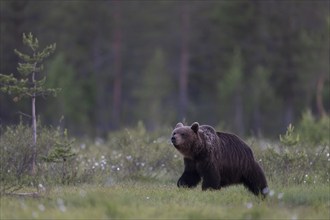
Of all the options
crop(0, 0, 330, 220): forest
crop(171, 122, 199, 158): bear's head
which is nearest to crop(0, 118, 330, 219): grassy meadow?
crop(171, 122, 199, 158): bear's head

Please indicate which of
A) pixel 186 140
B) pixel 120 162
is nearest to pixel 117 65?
pixel 120 162

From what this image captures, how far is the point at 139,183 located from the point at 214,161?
3215 mm

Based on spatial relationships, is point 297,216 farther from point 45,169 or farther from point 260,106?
point 260,106

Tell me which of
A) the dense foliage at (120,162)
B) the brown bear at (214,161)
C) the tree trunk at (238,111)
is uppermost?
the brown bear at (214,161)

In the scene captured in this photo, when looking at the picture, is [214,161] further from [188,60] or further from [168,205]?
[188,60]

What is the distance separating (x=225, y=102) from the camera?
42.9 meters

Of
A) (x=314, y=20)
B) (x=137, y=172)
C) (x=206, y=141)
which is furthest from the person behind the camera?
(x=314, y=20)

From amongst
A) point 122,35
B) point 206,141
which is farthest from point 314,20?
point 206,141

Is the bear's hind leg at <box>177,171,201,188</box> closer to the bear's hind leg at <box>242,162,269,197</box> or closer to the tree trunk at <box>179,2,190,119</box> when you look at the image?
the bear's hind leg at <box>242,162,269,197</box>

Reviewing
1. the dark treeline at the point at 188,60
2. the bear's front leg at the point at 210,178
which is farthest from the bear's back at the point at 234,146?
the dark treeline at the point at 188,60

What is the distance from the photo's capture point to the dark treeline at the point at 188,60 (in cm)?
4138

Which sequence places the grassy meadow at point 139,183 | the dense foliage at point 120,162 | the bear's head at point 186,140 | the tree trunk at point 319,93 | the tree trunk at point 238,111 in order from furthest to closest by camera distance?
the tree trunk at point 238,111 → the tree trunk at point 319,93 → the dense foliage at point 120,162 → the bear's head at point 186,140 → the grassy meadow at point 139,183

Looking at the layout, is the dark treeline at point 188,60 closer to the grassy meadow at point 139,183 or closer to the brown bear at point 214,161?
the grassy meadow at point 139,183

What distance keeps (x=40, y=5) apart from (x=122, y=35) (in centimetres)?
489
